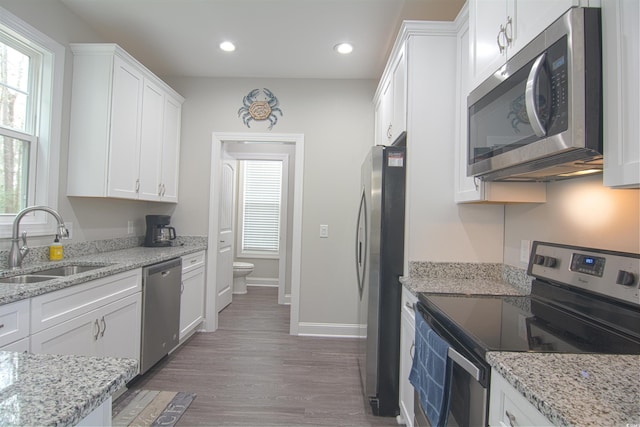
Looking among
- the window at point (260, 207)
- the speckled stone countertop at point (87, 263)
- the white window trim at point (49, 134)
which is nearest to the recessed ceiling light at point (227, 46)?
the white window trim at point (49, 134)

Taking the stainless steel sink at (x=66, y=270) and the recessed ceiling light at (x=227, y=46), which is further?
the recessed ceiling light at (x=227, y=46)

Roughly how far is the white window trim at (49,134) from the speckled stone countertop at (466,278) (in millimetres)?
2460

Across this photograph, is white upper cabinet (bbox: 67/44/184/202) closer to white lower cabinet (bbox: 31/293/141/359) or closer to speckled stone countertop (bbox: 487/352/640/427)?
white lower cabinet (bbox: 31/293/141/359)

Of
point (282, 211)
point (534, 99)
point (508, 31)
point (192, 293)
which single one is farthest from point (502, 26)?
point (282, 211)

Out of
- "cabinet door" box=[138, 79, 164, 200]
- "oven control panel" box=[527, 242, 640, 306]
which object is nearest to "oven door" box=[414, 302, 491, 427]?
"oven control panel" box=[527, 242, 640, 306]

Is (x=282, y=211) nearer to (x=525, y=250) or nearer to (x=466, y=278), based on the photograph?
(x=466, y=278)

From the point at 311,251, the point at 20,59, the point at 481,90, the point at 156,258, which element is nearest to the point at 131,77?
the point at 20,59

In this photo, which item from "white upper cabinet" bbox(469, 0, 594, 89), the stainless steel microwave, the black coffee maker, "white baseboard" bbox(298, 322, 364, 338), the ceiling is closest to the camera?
the stainless steel microwave

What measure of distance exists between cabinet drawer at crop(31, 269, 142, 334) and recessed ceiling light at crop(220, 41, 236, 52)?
6.65 feet

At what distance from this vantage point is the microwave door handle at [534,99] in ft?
3.27

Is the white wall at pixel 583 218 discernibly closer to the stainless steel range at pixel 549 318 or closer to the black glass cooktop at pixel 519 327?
the stainless steel range at pixel 549 318

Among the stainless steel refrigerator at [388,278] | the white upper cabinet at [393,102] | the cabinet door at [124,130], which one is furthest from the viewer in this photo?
the cabinet door at [124,130]

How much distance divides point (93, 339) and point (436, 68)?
2.63 meters

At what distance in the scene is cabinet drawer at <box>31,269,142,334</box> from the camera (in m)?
1.49
